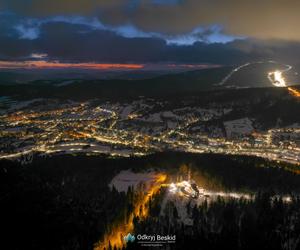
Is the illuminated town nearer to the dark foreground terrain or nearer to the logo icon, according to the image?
the dark foreground terrain

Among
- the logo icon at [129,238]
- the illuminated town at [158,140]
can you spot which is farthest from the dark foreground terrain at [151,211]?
the illuminated town at [158,140]

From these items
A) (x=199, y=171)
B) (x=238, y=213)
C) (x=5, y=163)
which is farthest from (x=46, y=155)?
(x=238, y=213)

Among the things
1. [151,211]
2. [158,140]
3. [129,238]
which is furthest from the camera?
[158,140]

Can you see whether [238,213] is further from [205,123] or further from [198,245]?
[205,123]

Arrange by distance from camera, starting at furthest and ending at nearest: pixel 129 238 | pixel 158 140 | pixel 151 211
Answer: pixel 158 140 < pixel 151 211 < pixel 129 238

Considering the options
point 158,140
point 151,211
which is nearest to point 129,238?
point 151,211

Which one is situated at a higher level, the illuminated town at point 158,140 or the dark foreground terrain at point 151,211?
the dark foreground terrain at point 151,211

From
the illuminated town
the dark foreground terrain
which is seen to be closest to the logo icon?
the dark foreground terrain

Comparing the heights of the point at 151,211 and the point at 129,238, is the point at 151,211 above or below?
below

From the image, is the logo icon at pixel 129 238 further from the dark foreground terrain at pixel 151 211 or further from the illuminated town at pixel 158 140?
the illuminated town at pixel 158 140

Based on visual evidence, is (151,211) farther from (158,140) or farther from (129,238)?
(158,140)

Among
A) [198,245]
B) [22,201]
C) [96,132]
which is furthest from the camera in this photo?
[96,132]
